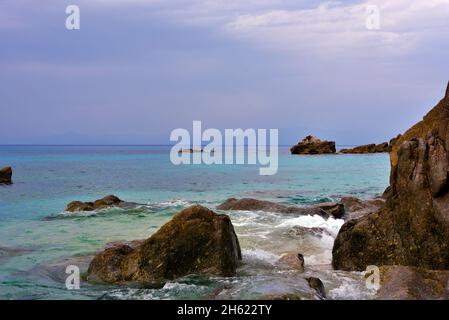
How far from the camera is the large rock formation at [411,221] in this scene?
1353 centimetres

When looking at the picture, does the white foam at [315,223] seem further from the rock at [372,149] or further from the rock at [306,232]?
the rock at [372,149]

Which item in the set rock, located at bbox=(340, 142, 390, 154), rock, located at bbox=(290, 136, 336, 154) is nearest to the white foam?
rock, located at bbox=(290, 136, 336, 154)

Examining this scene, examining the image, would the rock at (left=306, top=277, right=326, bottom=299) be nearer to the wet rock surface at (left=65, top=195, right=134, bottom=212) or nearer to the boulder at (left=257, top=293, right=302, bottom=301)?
the boulder at (left=257, top=293, right=302, bottom=301)

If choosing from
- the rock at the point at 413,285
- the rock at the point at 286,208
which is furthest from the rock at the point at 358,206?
the rock at the point at 413,285

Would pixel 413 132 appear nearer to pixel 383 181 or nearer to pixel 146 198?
pixel 146 198

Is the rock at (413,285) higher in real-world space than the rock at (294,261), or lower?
higher

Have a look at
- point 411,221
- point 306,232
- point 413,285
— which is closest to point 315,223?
point 306,232

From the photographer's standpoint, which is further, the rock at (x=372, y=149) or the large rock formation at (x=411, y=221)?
the rock at (x=372, y=149)

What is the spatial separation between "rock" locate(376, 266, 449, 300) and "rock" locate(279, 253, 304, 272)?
408 cm

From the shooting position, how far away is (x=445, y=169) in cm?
1395

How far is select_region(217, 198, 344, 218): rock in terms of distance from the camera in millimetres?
26938

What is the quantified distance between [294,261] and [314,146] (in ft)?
420

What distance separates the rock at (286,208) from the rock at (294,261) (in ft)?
35.0
